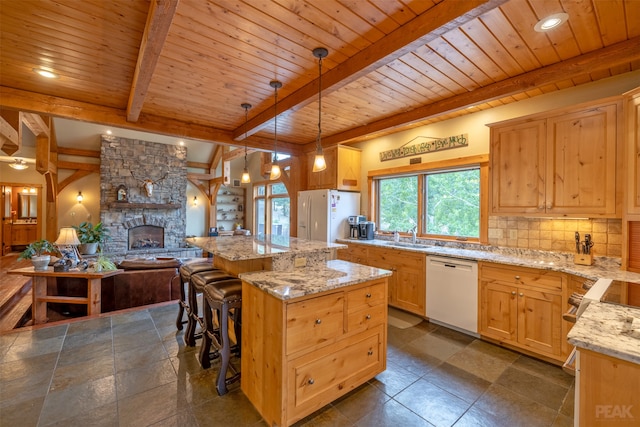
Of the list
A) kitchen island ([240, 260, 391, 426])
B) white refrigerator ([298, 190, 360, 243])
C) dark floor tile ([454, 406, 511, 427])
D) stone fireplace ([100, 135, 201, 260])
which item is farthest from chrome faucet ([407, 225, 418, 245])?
stone fireplace ([100, 135, 201, 260])

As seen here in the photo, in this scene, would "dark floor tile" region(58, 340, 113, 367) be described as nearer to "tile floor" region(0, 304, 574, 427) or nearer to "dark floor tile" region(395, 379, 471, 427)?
"tile floor" region(0, 304, 574, 427)

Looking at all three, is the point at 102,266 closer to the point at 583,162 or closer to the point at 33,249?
the point at 33,249

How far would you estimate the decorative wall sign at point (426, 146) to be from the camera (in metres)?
3.64

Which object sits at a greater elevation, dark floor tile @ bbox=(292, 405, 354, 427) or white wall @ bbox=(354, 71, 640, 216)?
white wall @ bbox=(354, 71, 640, 216)

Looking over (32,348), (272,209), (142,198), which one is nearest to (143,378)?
(32,348)

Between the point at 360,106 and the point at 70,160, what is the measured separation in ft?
29.3

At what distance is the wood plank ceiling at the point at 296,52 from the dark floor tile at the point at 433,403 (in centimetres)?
256

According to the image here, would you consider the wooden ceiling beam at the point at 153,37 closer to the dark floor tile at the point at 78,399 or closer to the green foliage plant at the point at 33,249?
the dark floor tile at the point at 78,399

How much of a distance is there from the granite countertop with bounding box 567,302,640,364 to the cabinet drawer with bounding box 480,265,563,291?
3.83ft

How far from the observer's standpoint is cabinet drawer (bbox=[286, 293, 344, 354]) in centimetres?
168

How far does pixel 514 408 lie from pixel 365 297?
1.29m

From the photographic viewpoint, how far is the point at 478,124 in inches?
137

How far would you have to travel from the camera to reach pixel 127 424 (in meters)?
1.75

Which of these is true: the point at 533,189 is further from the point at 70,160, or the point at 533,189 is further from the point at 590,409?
the point at 70,160
